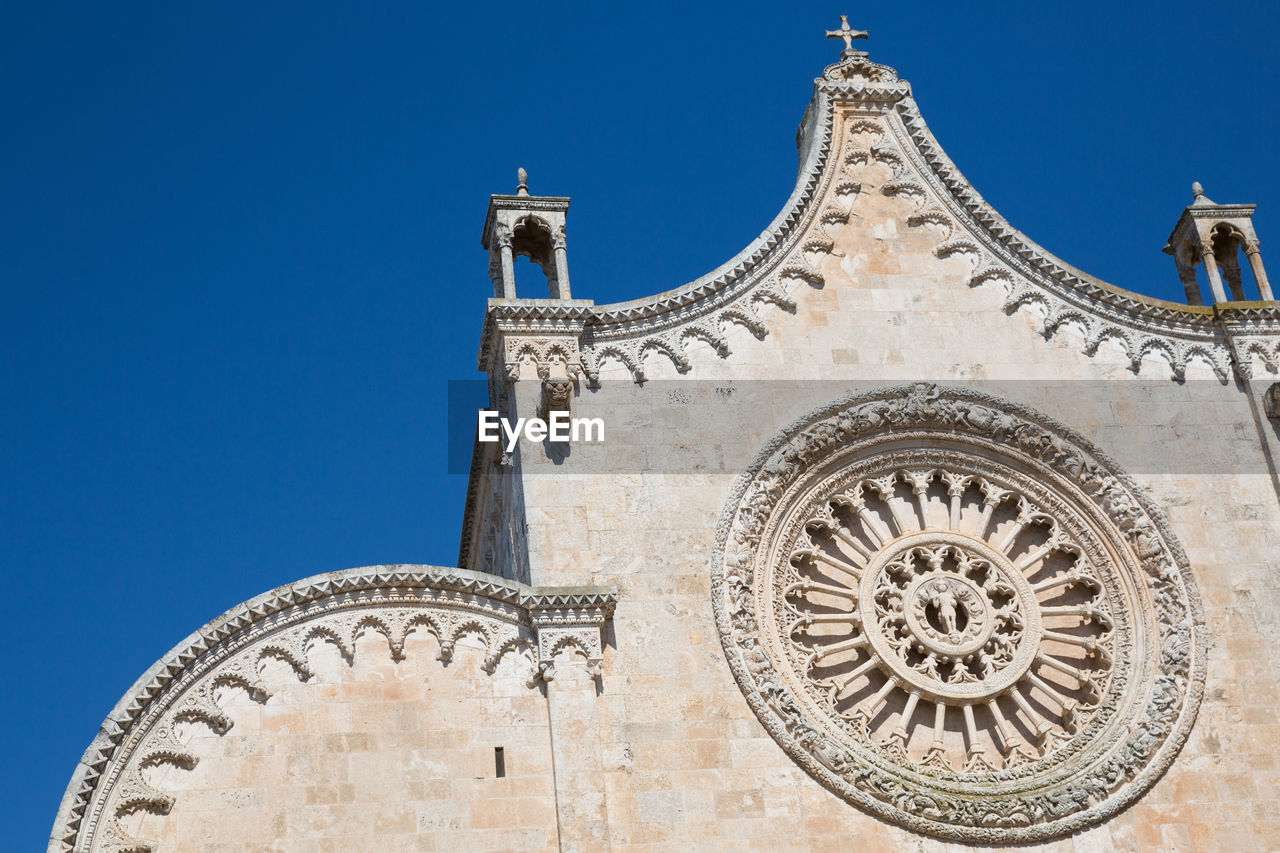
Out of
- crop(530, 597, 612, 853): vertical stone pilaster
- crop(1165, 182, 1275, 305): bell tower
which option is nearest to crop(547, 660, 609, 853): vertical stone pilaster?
crop(530, 597, 612, 853): vertical stone pilaster

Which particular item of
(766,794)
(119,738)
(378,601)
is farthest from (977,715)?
(119,738)

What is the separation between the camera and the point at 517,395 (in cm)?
2116

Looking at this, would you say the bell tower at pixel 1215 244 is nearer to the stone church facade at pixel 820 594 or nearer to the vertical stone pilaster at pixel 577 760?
the stone church facade at pixel 820 594

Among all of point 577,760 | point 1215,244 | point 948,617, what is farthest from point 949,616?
point 1215,244

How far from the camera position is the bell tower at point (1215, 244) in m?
23.6

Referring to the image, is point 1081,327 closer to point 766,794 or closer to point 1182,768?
point 1182,768

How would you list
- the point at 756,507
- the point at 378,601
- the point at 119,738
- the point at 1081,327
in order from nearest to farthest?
the point at 119,738
the point at 378,601
the point at 756,507
the point at 1081,327

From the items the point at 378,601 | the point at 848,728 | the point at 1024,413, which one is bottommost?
the point at 848,728

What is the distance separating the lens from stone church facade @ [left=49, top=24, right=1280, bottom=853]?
61.6ft

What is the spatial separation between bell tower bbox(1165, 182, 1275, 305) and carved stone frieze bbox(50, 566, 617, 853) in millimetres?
8988

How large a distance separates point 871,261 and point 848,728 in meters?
5.88

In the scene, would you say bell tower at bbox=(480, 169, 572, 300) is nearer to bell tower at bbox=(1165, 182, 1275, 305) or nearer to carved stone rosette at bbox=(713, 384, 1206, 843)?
carved stone rosette at bbox=(713, 384, 1206, 843)

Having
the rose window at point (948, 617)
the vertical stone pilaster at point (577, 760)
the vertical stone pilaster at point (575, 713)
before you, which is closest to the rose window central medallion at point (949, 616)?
the rose window at point (948, 617)

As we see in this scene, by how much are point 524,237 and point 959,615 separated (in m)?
6.72
